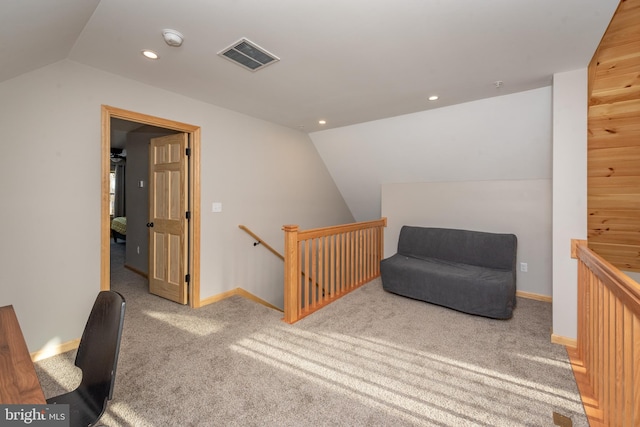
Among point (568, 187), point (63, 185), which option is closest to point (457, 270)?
point (568, 187)

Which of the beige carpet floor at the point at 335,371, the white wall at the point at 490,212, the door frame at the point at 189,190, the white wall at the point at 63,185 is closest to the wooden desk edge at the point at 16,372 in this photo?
the beige carpet floor at the point at 335,371

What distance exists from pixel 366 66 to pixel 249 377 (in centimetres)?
259

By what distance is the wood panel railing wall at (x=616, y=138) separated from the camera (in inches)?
77.8

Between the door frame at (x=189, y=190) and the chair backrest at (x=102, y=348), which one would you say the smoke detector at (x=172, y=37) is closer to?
the door frame at (x=189, y=190)

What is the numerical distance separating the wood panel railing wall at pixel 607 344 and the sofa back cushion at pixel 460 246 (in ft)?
3.71

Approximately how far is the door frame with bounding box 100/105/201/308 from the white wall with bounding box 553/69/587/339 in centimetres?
353

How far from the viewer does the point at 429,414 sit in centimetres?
170

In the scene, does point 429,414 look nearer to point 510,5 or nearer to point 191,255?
point 510,5

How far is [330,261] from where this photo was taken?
154 inches

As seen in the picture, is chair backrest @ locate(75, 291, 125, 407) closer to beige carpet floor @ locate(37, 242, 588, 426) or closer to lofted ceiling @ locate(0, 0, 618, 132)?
beige carpet floor @ locate(37, 242, 588, 426)

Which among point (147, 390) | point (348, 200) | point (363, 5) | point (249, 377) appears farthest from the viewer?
point (348, 200)

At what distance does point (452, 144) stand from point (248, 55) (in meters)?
2.80

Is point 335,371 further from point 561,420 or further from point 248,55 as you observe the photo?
point 248,55

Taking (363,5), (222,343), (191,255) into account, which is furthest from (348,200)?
(363,5)
